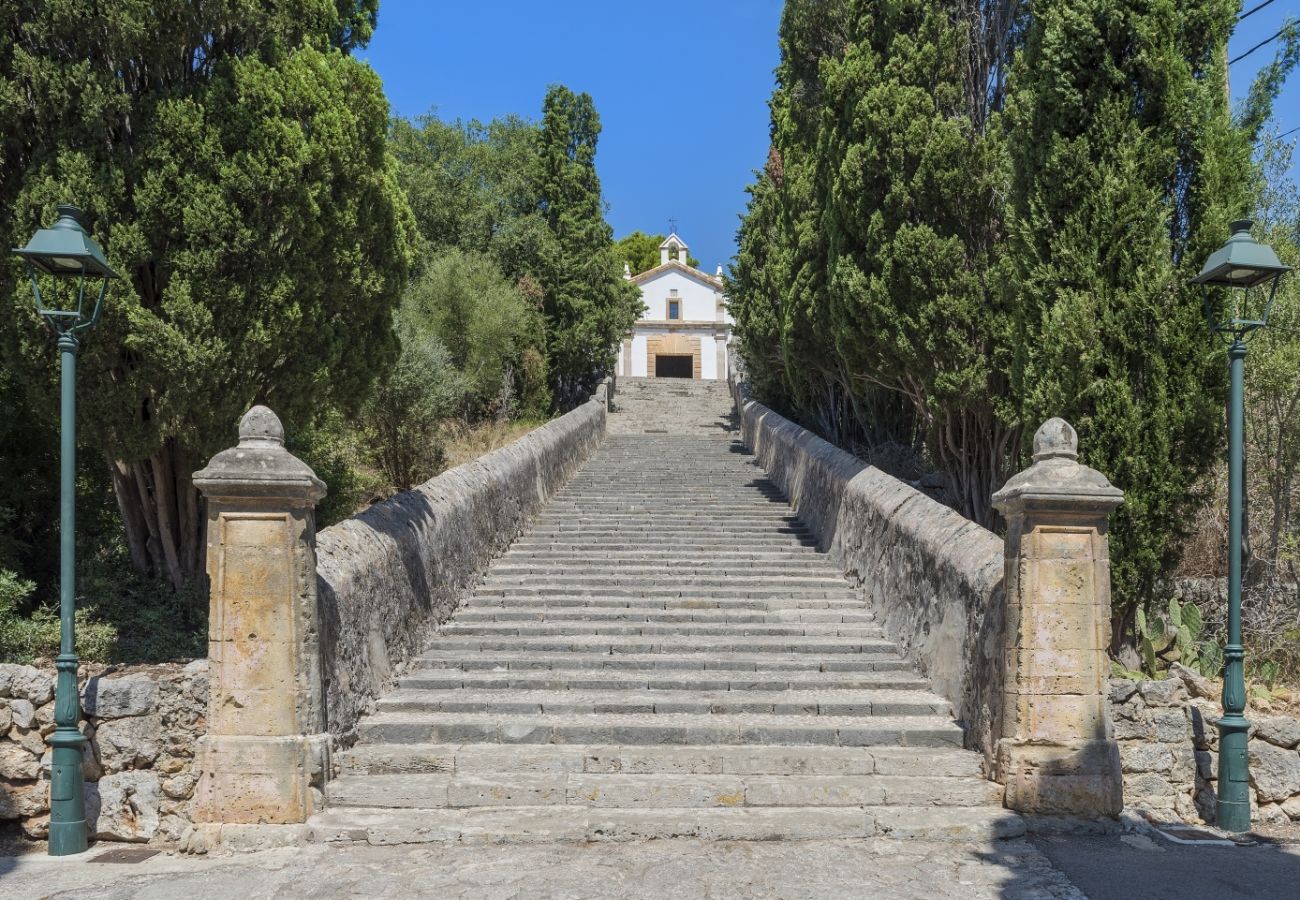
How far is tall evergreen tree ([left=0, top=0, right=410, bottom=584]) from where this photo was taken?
714 centimetres

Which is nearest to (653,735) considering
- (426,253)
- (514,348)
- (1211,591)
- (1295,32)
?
(1211,591)

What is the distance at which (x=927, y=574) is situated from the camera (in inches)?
276

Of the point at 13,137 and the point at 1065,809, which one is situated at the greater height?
the point at 13,137

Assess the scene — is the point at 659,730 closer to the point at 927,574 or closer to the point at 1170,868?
the point at 927,574

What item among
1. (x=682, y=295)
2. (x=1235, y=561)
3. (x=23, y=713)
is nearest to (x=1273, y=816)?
(x=1235, y=561)

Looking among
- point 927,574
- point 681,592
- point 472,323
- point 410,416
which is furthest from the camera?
point 472,323

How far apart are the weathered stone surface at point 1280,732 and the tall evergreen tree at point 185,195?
7.61 m

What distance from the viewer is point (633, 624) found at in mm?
8195

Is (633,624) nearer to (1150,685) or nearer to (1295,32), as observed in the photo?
(1150,685)

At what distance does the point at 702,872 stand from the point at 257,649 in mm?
2723

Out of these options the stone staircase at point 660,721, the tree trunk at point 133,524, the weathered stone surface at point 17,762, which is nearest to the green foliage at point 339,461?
the tree trunk at point 133,524

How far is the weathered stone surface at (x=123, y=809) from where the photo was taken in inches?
205

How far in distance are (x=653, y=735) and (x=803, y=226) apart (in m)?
A: 10.7

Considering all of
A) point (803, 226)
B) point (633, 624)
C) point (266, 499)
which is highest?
point (803, 226)
